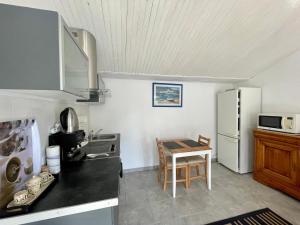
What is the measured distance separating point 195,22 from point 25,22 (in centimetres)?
159

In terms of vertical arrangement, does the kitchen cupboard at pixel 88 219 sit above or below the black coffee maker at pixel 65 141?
below

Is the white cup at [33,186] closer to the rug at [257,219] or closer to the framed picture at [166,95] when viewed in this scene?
the rug at [257,219]

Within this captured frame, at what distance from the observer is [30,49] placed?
0.70 meters

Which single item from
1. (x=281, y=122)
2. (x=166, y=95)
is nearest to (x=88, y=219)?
(x=166, y=95)

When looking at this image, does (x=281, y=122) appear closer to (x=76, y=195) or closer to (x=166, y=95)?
(x=166, y=95)

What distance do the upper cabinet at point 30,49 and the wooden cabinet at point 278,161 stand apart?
9.68 ft

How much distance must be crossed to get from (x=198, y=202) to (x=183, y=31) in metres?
2.36

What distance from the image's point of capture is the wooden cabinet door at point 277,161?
2148 mm

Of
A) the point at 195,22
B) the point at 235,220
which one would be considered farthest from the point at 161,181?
the point at 195,22

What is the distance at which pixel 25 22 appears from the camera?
0.69 meters

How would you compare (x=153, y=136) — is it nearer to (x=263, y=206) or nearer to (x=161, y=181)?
(x=161, y=181)

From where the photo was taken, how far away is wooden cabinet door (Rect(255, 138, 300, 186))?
2.15 m

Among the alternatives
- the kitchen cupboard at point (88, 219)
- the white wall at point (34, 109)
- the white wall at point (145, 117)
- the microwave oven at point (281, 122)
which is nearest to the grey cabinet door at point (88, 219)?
the kitchen cupboard at point (88, 219)

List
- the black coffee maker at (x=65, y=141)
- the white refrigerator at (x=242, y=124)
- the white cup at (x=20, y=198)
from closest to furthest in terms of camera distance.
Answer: the white cup at (x=20, y=198)
the black coffee maker at (x=65, y=141)
the white refrigerator at (x=242, y=124)
